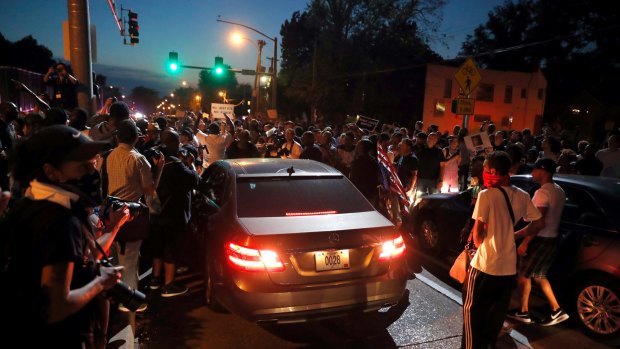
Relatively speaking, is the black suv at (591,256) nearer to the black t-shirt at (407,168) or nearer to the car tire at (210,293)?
the car tire at (210,293)

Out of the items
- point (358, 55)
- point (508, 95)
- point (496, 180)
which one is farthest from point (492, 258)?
point (508, 95)

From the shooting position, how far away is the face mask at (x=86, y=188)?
198cm

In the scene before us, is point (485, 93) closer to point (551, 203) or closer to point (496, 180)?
point (551, 203)

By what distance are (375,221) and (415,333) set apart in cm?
122

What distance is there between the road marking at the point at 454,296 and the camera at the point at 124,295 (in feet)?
12.1

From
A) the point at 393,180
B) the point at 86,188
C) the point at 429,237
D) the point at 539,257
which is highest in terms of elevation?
the point at 86,188

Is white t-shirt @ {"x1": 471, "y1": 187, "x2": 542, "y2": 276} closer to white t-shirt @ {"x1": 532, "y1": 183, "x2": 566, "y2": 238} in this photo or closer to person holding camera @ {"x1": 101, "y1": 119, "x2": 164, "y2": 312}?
white t-shirt @ {"x1": 532, "y1": 183, "x2": 566, "y2": 238}

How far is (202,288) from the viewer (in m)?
5.30

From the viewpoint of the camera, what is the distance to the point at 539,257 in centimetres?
451

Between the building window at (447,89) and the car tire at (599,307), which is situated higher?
the building window at (447,89)

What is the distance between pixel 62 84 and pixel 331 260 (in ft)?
19.7

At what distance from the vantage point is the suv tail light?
13.0 ft

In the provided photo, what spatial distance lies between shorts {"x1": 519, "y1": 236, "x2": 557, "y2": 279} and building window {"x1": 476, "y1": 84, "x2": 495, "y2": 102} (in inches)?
1586

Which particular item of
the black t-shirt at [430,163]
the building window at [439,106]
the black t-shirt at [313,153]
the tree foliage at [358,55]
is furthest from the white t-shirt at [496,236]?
the building window at [439,106]
